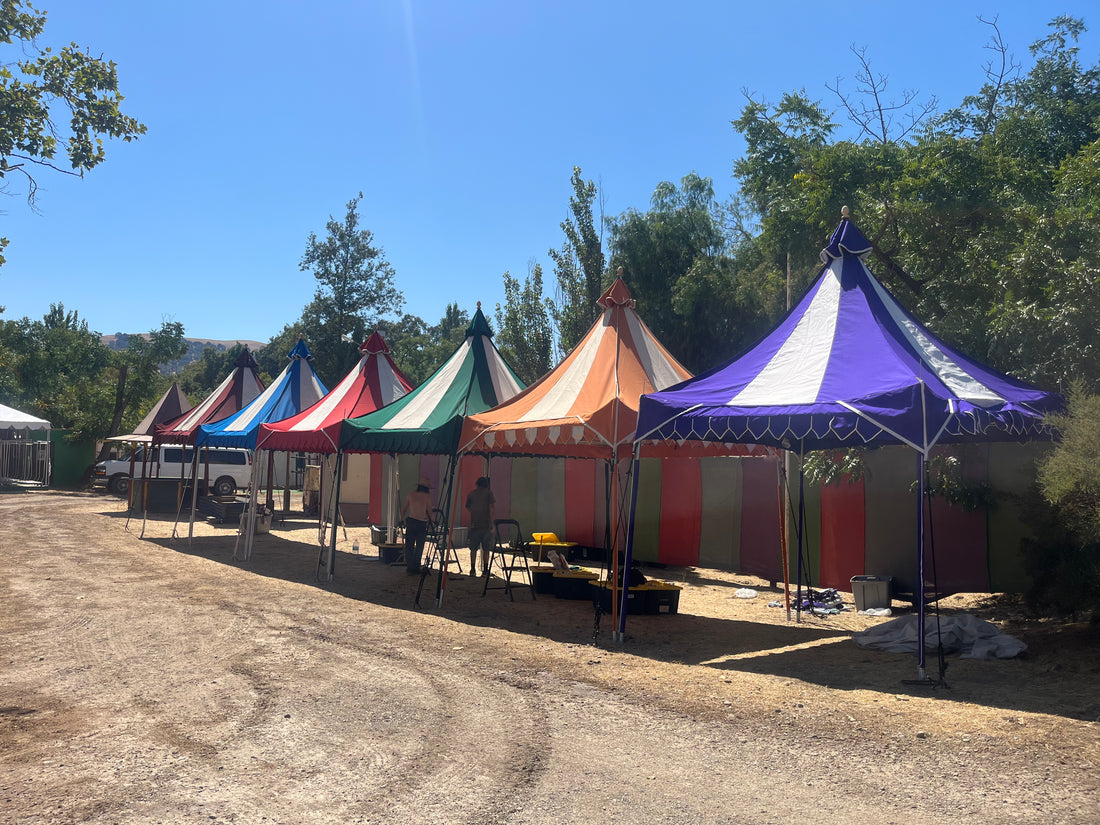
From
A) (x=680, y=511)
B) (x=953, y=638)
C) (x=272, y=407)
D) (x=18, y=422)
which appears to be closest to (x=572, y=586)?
(x=680, y=511)

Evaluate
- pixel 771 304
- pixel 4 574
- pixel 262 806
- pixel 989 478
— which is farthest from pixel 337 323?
pixel 262 806

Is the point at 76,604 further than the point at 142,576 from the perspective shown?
No

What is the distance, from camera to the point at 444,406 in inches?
498

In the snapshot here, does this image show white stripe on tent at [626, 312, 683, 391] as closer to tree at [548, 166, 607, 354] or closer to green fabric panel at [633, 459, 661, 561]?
green fabric panel at [633, 459, 661, 561]

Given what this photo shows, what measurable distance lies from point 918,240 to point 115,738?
13.3 m

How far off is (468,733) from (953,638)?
17.9 ft

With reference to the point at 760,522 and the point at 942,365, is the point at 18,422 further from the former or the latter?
the point at 942,365

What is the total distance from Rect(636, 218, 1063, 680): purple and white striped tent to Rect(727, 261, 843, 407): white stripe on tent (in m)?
0.01

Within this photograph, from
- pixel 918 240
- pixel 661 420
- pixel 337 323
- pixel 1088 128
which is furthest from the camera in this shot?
pixel 337 323

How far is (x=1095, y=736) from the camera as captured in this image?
5582mm

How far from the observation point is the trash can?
38.5ft

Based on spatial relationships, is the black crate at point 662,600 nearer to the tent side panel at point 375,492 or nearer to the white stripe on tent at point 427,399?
the white stripe on tent at point 427,399

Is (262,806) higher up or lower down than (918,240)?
lower down

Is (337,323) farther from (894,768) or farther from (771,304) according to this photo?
(894,768)
